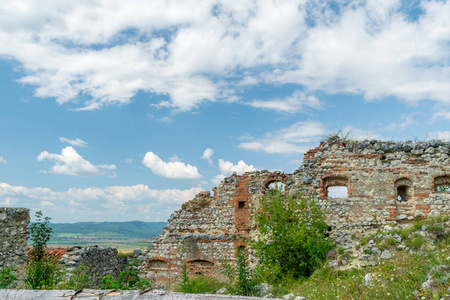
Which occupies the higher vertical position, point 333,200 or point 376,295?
point 333,200

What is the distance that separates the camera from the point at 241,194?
45.1 feet

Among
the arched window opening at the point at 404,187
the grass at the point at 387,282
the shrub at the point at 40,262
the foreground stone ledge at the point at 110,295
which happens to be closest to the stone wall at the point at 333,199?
the arched window opening at the point at 404,187

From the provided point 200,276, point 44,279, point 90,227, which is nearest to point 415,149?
point 200,276

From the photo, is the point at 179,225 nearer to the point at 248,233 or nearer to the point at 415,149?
the point at 248,233

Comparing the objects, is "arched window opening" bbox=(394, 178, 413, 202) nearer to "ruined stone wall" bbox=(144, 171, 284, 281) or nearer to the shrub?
"ruined stone wall" bbox=(144, 171, 284, 281)

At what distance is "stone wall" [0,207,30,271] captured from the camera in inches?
352

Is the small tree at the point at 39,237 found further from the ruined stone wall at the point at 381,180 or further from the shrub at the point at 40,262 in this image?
the ruined stone wall at the point at 381,180

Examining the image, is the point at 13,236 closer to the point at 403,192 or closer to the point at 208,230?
the point at 208,230

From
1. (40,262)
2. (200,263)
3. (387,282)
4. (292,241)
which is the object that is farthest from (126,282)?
(387,282)

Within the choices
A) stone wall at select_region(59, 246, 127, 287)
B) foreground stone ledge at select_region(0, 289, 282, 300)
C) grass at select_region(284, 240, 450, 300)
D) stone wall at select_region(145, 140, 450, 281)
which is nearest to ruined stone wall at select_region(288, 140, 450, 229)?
stone wall at select_region(145, 140, 450, 281)

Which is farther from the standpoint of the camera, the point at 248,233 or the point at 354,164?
the point at 248,233

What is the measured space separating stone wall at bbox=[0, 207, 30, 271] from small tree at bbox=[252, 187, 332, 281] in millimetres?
6674

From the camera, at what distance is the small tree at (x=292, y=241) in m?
10.3

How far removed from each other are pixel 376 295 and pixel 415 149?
7.48 meters
